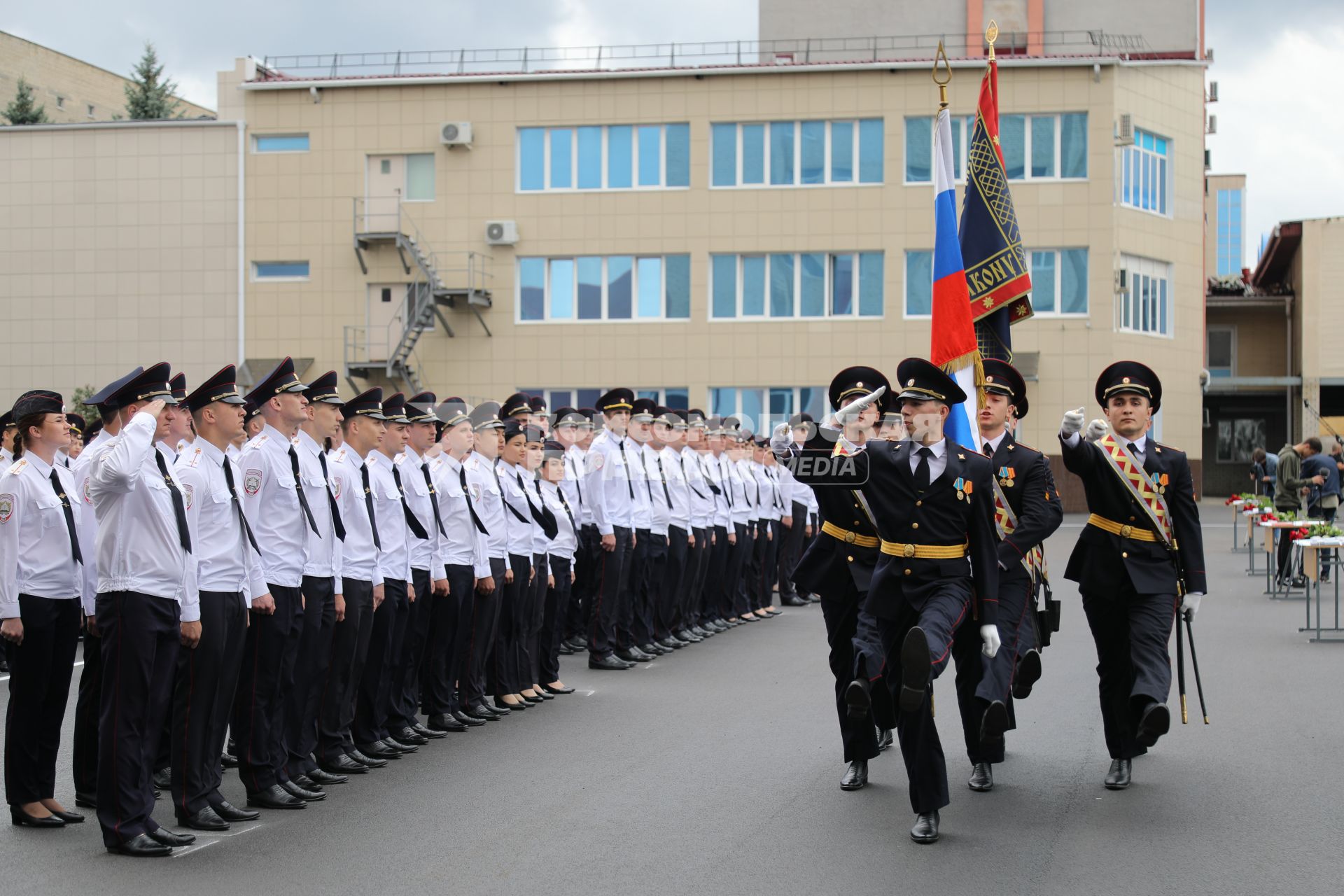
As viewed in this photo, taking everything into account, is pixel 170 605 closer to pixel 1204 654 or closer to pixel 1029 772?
pixel 1029 772

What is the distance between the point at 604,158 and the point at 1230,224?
76.3m

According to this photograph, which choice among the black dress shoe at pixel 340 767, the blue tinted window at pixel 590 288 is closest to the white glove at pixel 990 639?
the black dress shoe at pixel 340 767

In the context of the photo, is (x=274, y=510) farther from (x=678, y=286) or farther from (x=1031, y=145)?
(x=1031, y=145)

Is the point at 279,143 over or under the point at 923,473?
over

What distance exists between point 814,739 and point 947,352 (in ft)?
10.8

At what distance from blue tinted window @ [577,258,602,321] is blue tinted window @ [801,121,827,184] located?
644cm

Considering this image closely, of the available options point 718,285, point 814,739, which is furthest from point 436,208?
point 814,739

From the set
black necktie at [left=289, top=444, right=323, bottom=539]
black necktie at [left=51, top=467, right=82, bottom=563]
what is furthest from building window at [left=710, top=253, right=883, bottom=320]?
black necktie at [left=51, top=467, right=82, bottom=563]

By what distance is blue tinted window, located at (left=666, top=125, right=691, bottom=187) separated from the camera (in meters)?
40.3

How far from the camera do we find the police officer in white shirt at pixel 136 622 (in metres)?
6.75

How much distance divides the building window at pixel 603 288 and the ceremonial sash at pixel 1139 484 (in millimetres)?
32344

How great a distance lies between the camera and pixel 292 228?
41281 millimetres

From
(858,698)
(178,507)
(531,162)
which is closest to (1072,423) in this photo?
(858,698)

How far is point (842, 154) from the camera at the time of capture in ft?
131
